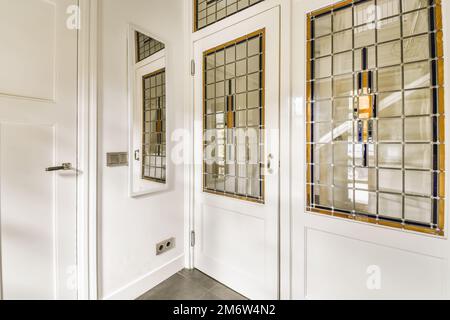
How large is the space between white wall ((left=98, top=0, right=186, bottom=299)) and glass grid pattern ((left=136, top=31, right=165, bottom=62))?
0.26 ft

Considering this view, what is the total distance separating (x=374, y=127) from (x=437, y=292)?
3.00 feet

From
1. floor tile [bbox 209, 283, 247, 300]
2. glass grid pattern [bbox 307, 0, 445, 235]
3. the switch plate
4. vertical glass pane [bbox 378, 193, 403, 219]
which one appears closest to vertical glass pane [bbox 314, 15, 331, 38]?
glass grid pattern [bbox 307, 0, 445, 235]

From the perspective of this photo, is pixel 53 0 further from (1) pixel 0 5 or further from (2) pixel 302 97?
(2) pixel 302 97

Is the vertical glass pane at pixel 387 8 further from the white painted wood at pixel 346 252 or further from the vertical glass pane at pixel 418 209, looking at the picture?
the vertical glass pane at pixel 418 209

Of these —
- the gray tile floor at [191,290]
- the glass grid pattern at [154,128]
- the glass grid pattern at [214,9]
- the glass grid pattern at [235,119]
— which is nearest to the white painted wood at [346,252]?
the glass grid pattern at [235,119]

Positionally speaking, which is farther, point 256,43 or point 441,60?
point 256,43

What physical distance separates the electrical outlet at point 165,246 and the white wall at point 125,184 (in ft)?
0.14

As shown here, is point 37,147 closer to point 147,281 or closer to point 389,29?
point 147,281

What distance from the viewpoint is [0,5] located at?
1124 millimetres

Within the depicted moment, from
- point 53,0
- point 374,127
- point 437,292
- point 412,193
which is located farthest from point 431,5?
point 53,0

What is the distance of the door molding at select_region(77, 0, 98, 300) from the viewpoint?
141 centimetres

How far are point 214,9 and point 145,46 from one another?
2.41 ft

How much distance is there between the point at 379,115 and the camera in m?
1.23

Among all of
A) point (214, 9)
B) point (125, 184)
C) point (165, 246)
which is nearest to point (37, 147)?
point (125, 184)
